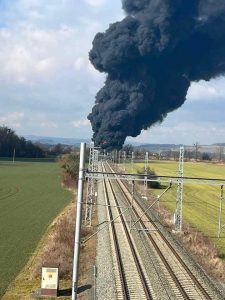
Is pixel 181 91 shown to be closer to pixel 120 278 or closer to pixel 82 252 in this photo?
pixel 82 252

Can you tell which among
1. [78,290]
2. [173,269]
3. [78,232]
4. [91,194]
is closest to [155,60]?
[91,194]

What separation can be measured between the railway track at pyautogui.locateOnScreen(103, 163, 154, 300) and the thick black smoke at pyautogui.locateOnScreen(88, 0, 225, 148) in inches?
436

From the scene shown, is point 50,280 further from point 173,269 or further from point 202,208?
point 202,208

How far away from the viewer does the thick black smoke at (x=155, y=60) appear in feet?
142

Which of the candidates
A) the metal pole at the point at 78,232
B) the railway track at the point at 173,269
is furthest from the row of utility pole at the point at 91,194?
the railway track at the point at 173,269

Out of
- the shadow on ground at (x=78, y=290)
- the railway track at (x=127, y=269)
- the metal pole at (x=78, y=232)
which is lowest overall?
the shadow on ground at (x=78, y=290)

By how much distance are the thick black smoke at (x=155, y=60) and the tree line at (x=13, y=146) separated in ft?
469

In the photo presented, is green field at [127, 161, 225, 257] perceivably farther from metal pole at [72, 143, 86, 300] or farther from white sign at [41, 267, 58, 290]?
metal pole at [72, 143, 86, 300]

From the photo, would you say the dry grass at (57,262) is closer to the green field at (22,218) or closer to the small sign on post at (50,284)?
the green field at (22,218)

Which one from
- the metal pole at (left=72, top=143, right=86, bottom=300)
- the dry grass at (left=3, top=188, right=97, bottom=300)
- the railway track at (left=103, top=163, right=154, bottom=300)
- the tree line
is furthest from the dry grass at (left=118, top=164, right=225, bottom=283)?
Result: the tree line

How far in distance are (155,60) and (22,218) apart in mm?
19543

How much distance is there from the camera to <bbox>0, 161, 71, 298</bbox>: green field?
2872 cm

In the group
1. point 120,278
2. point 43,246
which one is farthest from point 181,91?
point 120,278

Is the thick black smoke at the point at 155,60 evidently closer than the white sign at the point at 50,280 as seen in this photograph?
No
